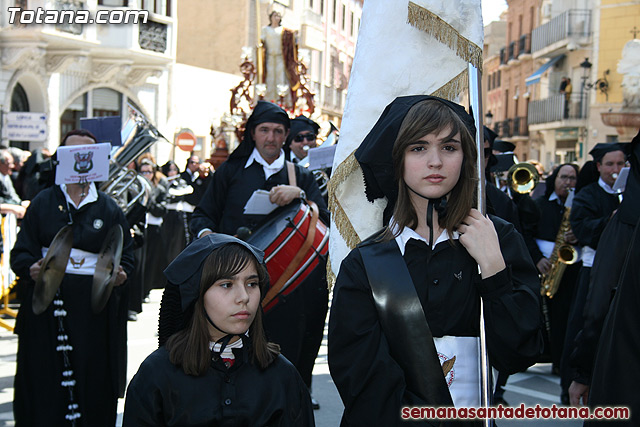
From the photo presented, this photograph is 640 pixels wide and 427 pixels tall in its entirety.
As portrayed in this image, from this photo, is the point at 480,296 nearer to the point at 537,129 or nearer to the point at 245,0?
the point at 245,0

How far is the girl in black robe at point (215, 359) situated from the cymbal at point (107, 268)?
235 centimetres

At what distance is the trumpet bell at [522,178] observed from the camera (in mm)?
9055

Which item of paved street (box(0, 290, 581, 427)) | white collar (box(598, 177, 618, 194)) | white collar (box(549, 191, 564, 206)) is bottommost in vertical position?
paved street (box(0, 290, 581, 427))

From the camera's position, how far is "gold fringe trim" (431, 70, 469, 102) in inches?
156

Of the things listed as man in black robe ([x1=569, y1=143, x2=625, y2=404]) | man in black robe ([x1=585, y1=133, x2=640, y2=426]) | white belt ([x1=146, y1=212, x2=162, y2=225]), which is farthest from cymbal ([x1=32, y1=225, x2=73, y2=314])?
white belt ([x1=146, y1=212, x2=162, y2=225])

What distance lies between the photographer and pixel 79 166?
19.3ft

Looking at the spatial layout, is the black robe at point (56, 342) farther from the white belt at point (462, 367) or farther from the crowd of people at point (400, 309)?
the white belt at point (462, 367)

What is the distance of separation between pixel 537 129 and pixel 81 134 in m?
42.2

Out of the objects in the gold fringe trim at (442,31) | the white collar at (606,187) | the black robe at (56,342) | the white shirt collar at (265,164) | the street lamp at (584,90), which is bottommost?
the black robe at (56,342)

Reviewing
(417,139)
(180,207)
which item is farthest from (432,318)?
(180,207)

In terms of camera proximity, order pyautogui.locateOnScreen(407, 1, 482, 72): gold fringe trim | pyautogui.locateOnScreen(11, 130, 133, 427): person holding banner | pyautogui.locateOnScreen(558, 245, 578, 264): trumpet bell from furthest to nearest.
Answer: pyautogui.locateOnScreen(558, 245, 578, 264): trumpet bell
pyautogui.locateOnScreen(11, 130, 133, 427): person holding banner
pyautogui.locateOnScreen(407, 1, 482, 72): gold fringe trim

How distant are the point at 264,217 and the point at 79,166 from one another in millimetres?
1295

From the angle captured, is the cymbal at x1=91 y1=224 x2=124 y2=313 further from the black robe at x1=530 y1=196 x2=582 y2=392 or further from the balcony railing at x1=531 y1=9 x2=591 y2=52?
the balcony railing at x1=531 y1=9 x2=591 y2=52

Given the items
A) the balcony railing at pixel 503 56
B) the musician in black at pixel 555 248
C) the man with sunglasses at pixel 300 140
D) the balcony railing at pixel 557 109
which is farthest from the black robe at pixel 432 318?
the balcony railing at pixel 503 56
